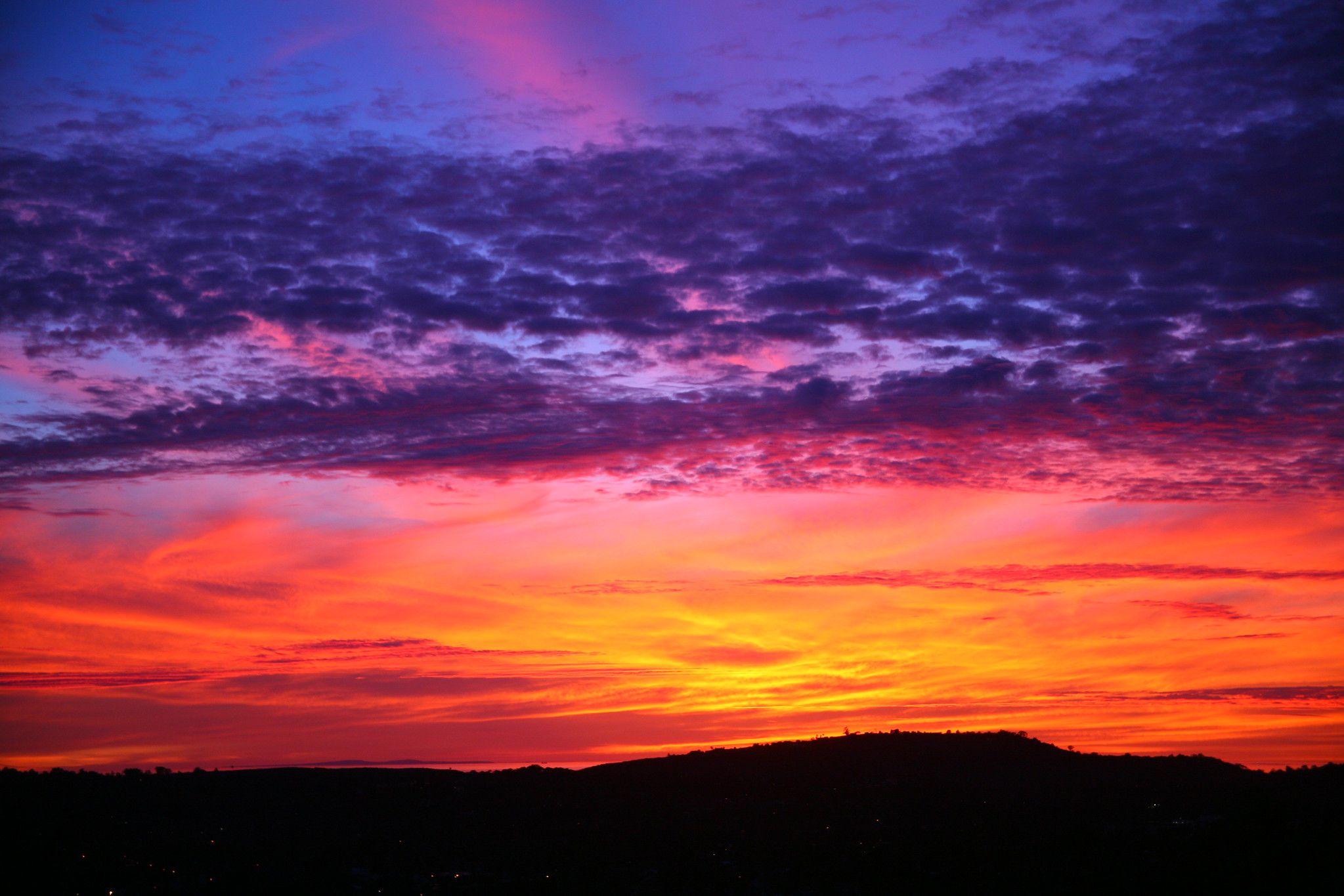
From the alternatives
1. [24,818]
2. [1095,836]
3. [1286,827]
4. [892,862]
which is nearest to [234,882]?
[24,818]

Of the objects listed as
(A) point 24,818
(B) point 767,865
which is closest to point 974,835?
(B) point 767,865

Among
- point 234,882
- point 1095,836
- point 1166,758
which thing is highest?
point 1166,758

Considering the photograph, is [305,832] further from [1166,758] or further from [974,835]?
[1166,758]

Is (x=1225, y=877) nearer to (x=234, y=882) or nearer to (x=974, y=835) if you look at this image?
(x=974, y=835)

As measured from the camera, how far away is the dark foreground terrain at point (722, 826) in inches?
1270

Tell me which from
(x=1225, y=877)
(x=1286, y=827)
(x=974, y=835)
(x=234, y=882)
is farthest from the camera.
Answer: (x=974, y=835)

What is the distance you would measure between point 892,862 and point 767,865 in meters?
4.37

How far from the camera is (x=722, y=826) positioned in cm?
4131

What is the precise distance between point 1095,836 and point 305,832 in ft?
99.6

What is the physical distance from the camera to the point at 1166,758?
49875 millimetres

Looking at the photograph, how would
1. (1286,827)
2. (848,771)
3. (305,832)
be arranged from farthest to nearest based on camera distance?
(848,771) → (305,832) → (1286,827)

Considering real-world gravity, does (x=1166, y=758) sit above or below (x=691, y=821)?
above

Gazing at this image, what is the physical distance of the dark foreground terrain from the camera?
32.2 m

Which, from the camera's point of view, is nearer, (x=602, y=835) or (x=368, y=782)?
(x=602, y=835)
